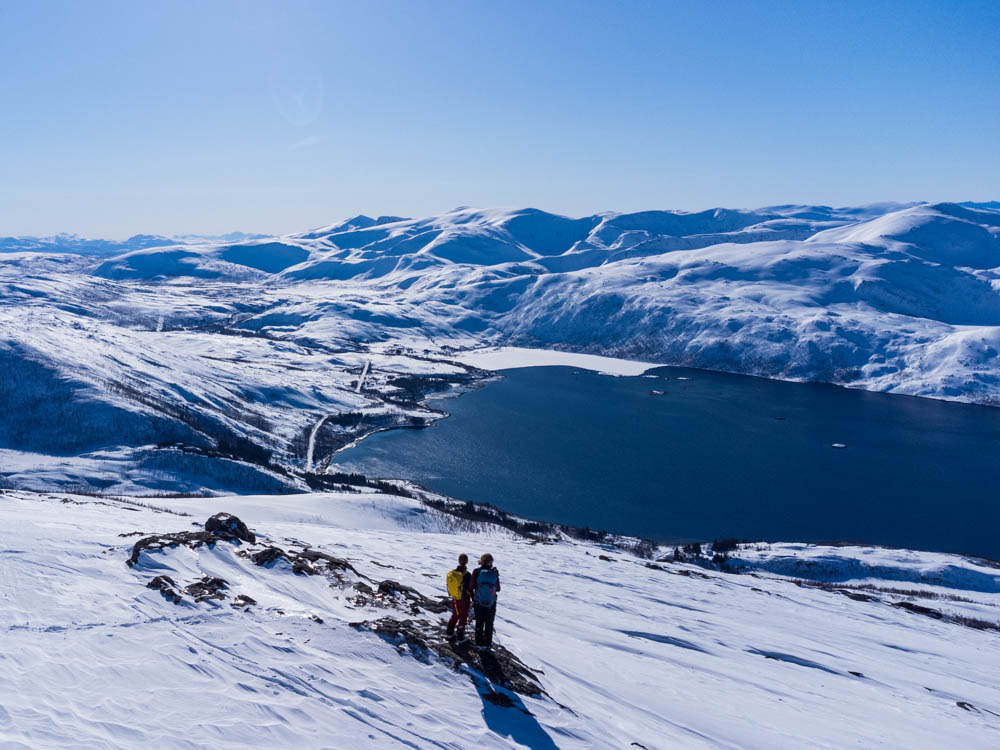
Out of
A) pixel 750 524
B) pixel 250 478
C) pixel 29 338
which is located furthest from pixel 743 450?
pixel 29 338

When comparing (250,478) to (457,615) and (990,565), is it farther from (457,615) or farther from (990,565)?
(990,565)

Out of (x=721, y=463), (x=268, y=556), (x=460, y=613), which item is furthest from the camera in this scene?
(x=721, y=463)

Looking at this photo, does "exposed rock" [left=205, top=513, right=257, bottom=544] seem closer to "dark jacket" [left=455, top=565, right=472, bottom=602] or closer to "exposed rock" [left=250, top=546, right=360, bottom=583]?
"exposed rock" [left=250, top=546, right=360, bottom=583]

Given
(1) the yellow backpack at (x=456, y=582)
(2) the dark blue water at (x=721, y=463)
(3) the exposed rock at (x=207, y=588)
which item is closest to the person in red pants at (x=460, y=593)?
(1) the yellow backpack at (x=456, y=582)

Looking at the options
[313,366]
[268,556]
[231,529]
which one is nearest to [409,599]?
[268,556]

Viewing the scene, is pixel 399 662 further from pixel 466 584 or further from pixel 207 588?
pixel 207 588
